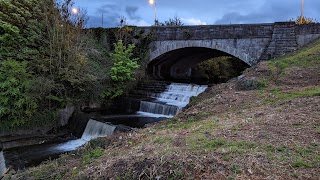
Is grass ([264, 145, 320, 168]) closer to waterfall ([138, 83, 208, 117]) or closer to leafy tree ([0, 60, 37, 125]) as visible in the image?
waterfall ([138, 83, 208, 117])

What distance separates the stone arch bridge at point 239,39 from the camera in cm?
1428

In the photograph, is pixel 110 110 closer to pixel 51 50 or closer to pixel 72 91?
pixel 72 91

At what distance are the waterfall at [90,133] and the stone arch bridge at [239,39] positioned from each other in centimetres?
861

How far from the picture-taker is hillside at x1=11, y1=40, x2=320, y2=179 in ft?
11.6

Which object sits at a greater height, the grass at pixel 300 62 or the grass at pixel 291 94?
the grass at pixel 300 62

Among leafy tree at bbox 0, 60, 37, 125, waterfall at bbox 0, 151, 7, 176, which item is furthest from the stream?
leafy tree at bbox 0, 60, 37, 125

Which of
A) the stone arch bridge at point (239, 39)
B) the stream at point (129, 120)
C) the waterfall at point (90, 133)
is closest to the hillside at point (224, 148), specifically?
the stream at point (129, 120)

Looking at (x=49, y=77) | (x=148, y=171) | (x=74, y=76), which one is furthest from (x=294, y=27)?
(x=148, y=171)

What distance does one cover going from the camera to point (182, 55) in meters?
20.3

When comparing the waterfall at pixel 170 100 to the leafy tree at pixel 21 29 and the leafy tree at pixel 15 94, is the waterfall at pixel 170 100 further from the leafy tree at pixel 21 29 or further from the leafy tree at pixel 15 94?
the leafy tree at pixel 21 29

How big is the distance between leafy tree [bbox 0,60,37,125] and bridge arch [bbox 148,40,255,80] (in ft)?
30.5

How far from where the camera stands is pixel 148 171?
374 cm

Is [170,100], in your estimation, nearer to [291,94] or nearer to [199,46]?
[199,46]

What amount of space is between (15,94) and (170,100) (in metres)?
7.14
